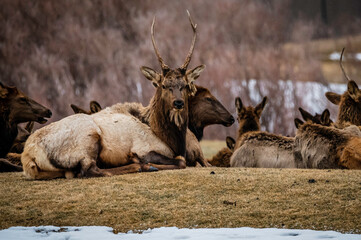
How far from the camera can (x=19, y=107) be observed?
8.30 m

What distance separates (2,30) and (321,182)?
14.2 metres

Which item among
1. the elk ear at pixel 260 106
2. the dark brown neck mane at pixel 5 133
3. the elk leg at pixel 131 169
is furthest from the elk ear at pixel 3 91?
the elk ear at pixel 260 106

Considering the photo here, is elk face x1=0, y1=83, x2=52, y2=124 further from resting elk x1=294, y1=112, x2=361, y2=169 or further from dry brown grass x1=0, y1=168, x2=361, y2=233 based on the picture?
resting elk x1=294, y1=112, x2=361, y2=169

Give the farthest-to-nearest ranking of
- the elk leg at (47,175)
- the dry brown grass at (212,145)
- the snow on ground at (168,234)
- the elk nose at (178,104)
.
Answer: the dry brown grass at (212,145)
the elk nose at (178,104)
the elk leg at (47,175)
the snow on ground at (168,234)

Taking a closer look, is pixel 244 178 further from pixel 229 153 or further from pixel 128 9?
pixel 128 9

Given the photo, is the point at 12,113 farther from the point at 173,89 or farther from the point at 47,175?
the point at 173,89

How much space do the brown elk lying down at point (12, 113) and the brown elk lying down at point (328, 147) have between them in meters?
4.23

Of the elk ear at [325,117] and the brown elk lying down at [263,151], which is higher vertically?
the elk ear at [325,117]

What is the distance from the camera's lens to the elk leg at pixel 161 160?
22.4 feet

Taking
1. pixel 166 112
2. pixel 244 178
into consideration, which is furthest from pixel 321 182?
pixel 166 112

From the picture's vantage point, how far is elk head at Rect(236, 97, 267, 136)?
878cm

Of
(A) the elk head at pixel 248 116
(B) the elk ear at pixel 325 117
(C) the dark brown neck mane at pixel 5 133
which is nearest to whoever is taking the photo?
(C) the dark brown neck mane at pixel 5 133

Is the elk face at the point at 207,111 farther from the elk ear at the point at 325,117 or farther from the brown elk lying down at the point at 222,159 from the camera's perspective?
the elk ear at the point at 325,117

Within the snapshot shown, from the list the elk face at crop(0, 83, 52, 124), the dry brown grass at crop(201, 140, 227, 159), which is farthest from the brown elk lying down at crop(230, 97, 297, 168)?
the dry brown grass at crop(201, 140, 227, 159)
